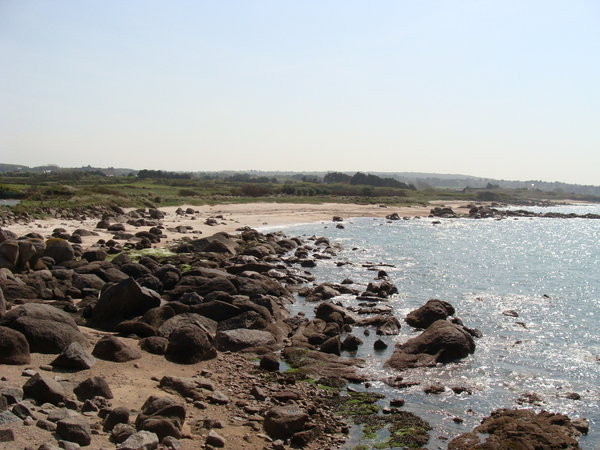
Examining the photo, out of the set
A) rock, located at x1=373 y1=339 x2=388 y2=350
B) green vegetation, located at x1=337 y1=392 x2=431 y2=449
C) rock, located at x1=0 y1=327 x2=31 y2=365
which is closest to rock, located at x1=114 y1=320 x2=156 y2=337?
rock, located at x1=0 y1=327 x2=31 y2=365

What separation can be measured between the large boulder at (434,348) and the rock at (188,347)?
19.9 ft

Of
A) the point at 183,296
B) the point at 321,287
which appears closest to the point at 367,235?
the point at 321,287

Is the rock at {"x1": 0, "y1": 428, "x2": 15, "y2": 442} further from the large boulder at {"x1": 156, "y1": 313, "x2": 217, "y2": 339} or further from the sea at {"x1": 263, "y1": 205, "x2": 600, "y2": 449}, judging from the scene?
the large boulder at {"x1": 156, "y1": 313, "x2": 217, "y2": 339}

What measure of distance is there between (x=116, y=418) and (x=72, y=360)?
143 inches

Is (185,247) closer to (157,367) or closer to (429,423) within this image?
(157,367)

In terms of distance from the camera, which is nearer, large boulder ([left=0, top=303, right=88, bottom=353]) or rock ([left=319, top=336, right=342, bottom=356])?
large boulder ([left=0, top=303, right=88, bottom=353])

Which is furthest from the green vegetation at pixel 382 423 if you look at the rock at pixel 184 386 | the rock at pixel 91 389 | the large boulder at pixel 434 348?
the rock at pixel 91 389

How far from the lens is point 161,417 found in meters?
11.2

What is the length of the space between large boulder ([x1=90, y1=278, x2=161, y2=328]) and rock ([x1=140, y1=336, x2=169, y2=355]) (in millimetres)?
2715

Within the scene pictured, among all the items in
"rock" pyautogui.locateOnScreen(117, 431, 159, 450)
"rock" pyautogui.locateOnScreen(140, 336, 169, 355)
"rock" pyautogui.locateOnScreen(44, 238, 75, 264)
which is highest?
"rock" pyautogui.locateOnScreen(44, 238, 75, 264)


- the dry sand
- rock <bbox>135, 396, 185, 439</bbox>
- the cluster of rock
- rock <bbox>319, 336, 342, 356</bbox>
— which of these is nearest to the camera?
rock <bbox>135, 396, 185, 439</bbox>

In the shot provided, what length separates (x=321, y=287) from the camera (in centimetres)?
2917

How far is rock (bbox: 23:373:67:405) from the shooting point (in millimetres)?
11469

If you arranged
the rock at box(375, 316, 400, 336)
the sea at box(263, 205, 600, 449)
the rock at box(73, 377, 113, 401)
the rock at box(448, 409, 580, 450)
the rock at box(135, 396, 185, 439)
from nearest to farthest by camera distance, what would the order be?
the rock at box(135, 396, 185, 439)
the rock at box(73, 377, 113, 401)
the rock at box(448, 409, 580, 450)
the sea at box(263, 205, 600, 449)
the rock at box(375, 316, 400, 336)
